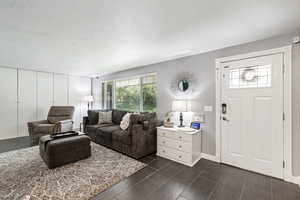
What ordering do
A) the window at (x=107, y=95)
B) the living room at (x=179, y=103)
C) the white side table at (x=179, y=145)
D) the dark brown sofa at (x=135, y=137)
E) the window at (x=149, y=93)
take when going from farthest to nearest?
the window at (x=107, y=95)
the window at (x=149, y=93)
the dark brown sofa at (x=135, y=137)
the white side table at (x=179, y=145)
the living room at (x=179, y=103)

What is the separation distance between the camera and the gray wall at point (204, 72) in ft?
7.43

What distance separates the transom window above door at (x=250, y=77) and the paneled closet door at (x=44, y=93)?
19.3 feet

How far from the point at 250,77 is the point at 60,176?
368 centimetres

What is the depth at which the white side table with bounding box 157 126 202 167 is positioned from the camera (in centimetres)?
251

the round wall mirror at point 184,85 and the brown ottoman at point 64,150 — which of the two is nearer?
the brown ottoman at point 64,150

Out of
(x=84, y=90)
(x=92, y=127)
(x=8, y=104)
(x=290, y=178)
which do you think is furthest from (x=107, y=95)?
(x=290, y=178)

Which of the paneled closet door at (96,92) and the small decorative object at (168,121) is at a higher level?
the paneled closet door at (96,92)

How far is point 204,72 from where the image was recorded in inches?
113

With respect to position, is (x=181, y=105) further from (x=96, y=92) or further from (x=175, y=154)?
(x=96, y=92)

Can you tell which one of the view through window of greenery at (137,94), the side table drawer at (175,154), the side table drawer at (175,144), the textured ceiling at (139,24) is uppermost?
the textured ceiling at (139,24)

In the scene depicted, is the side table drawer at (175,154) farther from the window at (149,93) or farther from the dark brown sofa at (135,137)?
the window at (149,93)

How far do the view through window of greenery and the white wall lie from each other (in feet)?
6.97

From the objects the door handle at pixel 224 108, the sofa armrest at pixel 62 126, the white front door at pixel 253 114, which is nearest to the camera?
the white front door at pixel 253 114

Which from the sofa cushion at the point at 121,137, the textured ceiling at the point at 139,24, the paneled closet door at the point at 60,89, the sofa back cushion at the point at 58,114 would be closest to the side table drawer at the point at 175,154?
the sofa cushion at the point at 121,137
